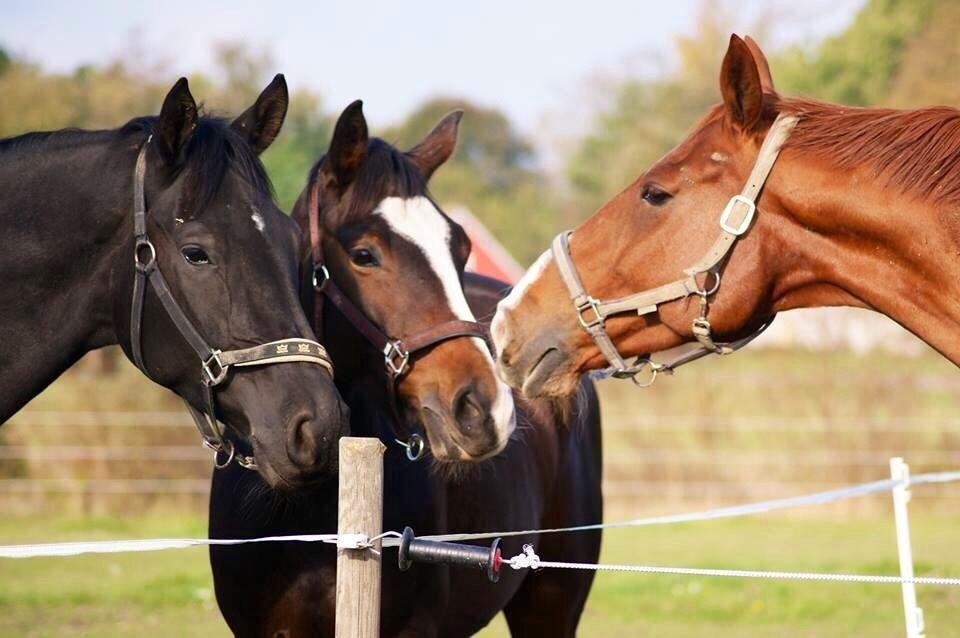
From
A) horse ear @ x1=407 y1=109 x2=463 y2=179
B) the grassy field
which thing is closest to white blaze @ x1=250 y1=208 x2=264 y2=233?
horse ear @ x1=407 y1=109 x2=463 y2=179

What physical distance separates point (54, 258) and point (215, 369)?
2.01 feet

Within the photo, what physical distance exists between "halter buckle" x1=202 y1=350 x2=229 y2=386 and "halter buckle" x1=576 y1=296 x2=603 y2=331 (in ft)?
3.39

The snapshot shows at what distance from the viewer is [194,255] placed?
318 centimetres

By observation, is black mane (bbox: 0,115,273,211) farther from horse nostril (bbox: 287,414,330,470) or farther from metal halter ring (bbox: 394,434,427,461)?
metal halter ring (bbox: 394,434,427,461)

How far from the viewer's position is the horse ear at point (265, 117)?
3635mm

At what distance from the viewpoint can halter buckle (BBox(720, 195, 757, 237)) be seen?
305cm

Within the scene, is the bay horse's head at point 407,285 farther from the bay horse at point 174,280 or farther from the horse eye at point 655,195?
the horse eye at point 655,195

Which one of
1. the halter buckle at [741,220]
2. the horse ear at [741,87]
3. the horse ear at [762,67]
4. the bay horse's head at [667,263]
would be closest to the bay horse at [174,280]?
the bay horse's head at [667,263]

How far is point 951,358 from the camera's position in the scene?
299 centimetres

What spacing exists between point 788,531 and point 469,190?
37.5 meters

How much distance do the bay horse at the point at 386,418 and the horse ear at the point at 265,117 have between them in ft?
0.74

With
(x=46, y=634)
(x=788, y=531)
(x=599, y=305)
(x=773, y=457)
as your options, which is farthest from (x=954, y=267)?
(x=773, y=457)

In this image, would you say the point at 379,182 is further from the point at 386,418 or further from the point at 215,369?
the point at 215,369

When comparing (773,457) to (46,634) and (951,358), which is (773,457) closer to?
(46,634)
